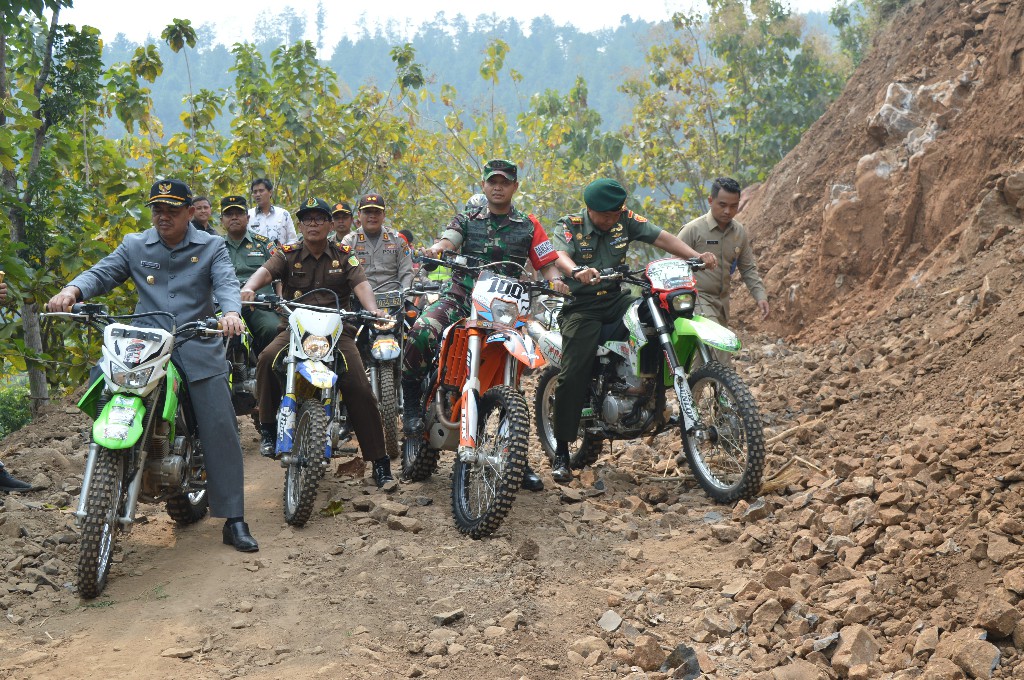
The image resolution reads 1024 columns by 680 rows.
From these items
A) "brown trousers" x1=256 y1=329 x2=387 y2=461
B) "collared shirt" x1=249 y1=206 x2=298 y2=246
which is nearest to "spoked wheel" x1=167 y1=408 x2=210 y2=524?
"brown trousers" x1=256 y1=329 x2=387 y2=461

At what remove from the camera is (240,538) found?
5.59 metres

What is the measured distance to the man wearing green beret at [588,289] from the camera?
21.9ft

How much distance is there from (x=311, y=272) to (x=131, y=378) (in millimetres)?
2303

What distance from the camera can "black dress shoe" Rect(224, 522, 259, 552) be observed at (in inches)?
219

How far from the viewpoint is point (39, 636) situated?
14.5 ft

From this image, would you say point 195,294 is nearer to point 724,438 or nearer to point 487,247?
point 487,247

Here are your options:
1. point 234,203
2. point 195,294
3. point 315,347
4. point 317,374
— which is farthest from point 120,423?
point 234,203

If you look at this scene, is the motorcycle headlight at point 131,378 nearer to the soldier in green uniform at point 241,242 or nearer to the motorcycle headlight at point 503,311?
the motorcycle headlight at point 503,311

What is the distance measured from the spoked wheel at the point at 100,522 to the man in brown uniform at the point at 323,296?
1726 mm

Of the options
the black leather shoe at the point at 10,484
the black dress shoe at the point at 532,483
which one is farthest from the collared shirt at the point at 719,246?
the black leather shoe at the point at 10,484

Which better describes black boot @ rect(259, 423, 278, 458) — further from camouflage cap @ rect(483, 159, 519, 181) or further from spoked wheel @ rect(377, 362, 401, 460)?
camouflage cap @ rect(483, 159, 519, 181)

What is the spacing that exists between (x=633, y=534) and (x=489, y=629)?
156cm

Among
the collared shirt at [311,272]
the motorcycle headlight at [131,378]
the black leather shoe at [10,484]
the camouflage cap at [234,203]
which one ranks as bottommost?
the black leather shoe at [10,484]

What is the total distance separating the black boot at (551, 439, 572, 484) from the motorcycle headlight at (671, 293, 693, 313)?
4.39 ft
